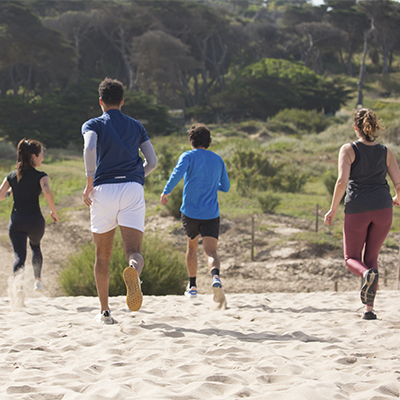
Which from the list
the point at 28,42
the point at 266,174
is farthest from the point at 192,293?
the point at 28,42

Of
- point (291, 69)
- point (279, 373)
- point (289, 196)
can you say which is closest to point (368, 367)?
point (279, 373)

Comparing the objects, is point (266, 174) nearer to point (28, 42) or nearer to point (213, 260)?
point (213, 260)

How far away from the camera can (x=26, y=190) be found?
179 inches

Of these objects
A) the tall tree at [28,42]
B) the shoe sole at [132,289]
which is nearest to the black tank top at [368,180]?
the shoe sole at [132,289]

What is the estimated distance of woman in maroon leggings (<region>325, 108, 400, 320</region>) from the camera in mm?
3755

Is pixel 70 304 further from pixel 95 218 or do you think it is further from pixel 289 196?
pixel 289 196

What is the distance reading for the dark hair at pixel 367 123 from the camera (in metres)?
3.78

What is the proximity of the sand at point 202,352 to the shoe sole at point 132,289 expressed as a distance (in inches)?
10.2

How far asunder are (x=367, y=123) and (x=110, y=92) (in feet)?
6.40

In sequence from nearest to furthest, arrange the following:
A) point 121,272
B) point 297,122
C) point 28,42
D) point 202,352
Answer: point 202,352
point 121,272
point 28,42
point 297,122

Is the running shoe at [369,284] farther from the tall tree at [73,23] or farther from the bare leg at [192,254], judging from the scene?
the tall tree at [73,23]

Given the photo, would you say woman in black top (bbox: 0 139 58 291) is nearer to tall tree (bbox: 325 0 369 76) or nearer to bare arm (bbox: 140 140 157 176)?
bare arm (bbox: 140 140 157 176)

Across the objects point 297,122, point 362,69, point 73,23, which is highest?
point 73,23

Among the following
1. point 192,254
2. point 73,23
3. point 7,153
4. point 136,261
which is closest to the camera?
point 136,261
